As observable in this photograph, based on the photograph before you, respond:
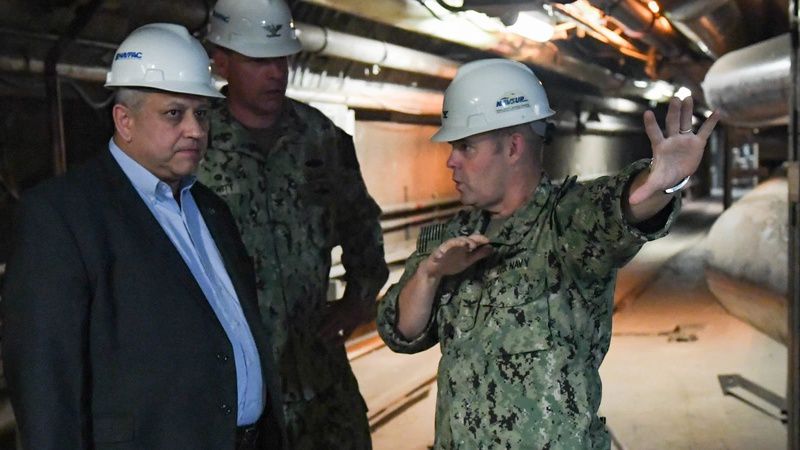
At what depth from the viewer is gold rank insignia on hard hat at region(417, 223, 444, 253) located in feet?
7.25

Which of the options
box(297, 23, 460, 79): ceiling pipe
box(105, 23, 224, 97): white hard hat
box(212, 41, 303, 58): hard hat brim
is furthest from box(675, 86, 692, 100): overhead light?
box(297, 23, 460, 79): ceiling pipe

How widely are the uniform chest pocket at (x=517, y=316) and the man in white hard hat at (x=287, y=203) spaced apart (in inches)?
37.2

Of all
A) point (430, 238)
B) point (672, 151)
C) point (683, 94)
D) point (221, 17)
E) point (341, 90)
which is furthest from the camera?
point (683, 94)

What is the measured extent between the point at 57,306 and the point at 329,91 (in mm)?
4259

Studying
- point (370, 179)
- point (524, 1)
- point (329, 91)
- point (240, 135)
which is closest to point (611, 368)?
point (370, 179)

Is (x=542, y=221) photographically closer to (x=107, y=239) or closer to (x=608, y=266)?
(x=608, y=266)

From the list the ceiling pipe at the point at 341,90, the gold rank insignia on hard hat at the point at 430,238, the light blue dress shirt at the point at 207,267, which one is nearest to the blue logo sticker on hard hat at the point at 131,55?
the light blue dress shirt at the point at 207,267

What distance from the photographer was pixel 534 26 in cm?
612

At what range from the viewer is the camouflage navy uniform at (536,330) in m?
1.90

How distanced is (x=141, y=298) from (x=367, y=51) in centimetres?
393

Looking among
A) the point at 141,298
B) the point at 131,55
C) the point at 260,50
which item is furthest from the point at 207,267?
the point at 260,50

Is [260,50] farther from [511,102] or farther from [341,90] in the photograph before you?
[341,90]

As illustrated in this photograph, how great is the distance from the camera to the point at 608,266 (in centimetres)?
186

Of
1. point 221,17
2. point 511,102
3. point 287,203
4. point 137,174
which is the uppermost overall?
point 221,17
